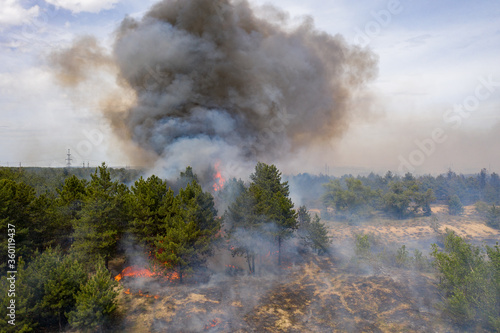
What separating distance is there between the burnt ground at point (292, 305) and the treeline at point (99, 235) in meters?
2.80

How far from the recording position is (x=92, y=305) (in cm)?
1797

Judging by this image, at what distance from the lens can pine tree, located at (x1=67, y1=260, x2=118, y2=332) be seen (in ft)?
58.9

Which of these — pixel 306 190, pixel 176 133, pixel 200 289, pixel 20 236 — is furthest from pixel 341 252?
pixel 306 190

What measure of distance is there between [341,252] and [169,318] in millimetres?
33302

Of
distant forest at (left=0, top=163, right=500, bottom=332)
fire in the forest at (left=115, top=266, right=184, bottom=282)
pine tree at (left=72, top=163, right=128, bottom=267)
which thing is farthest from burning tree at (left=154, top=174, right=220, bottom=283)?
pine tree at (left=72, top=163, right=128, bottom=267)

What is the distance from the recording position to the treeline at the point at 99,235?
18.2m

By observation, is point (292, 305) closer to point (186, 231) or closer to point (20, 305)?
point (186, 231)

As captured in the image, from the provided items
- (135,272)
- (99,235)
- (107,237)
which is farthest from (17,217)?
(135,272)

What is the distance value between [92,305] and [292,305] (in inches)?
650

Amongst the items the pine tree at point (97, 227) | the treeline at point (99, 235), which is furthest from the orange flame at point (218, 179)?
the pine tree at point (97, 227)

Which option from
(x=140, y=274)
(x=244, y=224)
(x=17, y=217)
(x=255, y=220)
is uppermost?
(x=17, y=217)

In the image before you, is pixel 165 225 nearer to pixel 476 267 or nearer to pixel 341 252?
pixel 476 267

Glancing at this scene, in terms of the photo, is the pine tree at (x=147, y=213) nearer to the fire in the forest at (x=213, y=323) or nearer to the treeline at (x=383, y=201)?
the fire in the forest at (x=213, y=323)

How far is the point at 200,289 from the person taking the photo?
27484 millimetres
